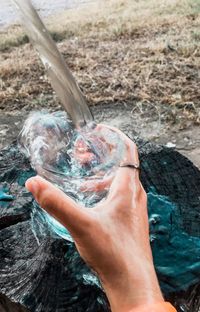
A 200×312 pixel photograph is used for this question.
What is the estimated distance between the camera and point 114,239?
43.1 inches

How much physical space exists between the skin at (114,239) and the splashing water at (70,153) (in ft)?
0.50

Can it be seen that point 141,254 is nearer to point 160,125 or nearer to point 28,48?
point 160,125

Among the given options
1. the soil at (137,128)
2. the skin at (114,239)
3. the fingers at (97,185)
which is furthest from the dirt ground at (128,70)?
the skin at (114,239)

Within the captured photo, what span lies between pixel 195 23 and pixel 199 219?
3.56 m

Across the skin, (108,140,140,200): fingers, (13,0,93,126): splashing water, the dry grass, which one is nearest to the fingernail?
the skin

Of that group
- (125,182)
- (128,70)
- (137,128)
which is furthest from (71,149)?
(128,70)

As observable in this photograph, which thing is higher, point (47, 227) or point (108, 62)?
point (47, 227)

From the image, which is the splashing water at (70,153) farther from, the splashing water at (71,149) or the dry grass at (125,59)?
the dry grass at (125,59)

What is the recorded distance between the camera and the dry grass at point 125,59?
12.1ft

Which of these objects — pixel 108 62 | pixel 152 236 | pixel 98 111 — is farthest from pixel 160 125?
pixel 152 236

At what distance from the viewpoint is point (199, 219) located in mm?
1585

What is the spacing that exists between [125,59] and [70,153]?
9.11 feet

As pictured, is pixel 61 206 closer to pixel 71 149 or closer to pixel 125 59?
pixel 71 149

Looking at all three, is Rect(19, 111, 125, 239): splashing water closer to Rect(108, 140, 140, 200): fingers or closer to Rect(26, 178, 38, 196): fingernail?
Rect(108, 140, 140, 200): fingers
